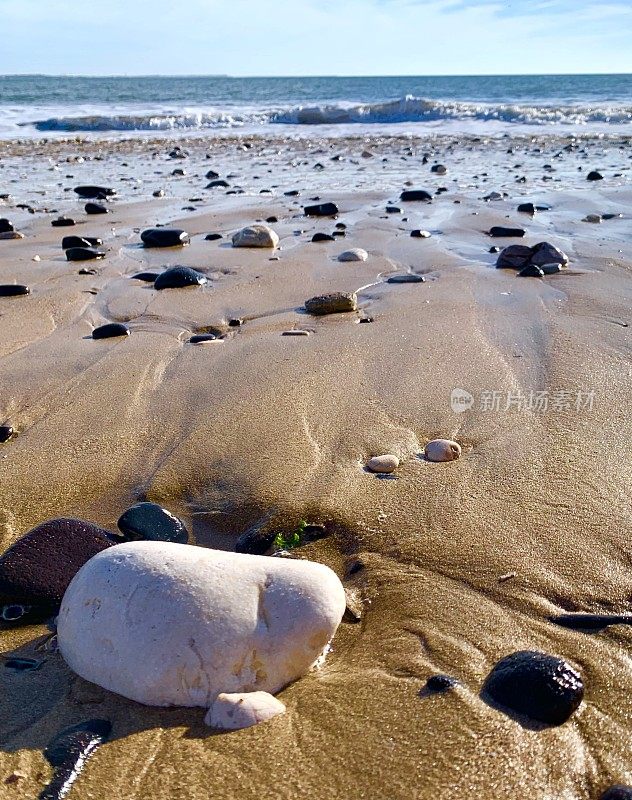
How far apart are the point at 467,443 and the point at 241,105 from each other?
30279mm

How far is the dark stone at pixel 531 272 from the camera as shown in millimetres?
4900

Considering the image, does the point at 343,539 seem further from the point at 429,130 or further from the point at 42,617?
the point at 429,130

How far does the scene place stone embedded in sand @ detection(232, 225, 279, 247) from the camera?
19.8 feet

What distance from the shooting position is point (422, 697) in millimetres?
1594

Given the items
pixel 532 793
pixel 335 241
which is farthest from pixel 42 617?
pixel 335 241

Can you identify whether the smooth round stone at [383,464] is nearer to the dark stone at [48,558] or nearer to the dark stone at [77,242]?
the dark stone at [48,558]

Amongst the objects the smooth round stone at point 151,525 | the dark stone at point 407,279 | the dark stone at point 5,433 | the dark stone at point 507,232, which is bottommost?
the dark stone at point 5,433

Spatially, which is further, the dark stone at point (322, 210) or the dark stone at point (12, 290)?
the dark stone at point (322, 210)

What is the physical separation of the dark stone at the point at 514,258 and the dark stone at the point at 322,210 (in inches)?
106

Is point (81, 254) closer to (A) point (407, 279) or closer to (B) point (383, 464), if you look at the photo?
(A) point (407, 279)

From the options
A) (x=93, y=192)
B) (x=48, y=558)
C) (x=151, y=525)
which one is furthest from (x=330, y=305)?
(x=93, y=192)

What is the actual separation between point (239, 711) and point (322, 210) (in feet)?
21.3

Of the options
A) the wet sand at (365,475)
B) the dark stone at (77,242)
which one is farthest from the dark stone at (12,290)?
the dark stone at (77,242)

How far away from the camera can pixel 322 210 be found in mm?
7555
